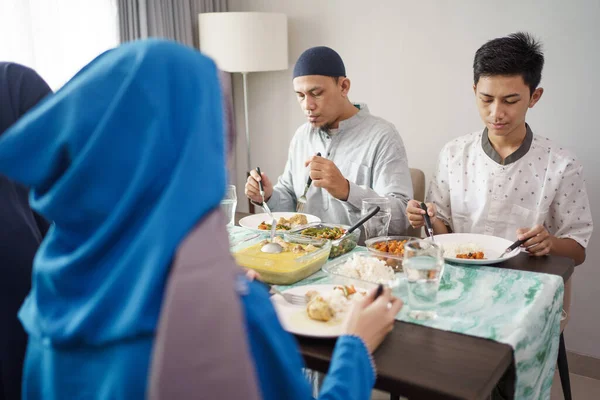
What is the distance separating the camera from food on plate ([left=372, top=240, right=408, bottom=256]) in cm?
152

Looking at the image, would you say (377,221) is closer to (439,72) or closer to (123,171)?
(123,171)

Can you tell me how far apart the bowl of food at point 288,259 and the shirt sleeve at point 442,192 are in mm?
913

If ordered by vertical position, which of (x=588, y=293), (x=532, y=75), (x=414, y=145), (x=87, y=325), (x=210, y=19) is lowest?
(x=588, y=293)

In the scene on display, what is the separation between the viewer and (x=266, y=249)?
1524 mm

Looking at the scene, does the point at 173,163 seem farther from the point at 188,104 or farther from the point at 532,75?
the point at 532,75

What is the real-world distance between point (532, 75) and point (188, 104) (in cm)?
175

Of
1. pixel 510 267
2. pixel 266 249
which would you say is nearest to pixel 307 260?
pixel 266 249

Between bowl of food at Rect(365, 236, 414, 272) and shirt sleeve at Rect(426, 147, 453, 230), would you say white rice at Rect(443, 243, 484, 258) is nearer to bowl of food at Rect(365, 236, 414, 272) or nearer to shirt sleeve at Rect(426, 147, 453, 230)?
bowl of food at Rect(365, 236, 414, 272)

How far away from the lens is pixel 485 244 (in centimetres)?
173

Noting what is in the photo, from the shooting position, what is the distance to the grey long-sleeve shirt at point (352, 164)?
7.57 feet

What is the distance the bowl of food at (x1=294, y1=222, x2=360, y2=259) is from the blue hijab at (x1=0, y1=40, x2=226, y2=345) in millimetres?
1004

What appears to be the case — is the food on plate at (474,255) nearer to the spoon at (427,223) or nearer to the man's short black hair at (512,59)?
the spoon at (427,223)

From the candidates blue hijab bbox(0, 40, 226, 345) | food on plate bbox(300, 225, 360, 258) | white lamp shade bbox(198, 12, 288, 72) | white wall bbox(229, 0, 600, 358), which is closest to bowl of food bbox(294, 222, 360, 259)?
food on plate bbox(300, 225, 360, 258)

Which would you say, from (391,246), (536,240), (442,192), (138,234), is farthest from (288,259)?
(442,192)
